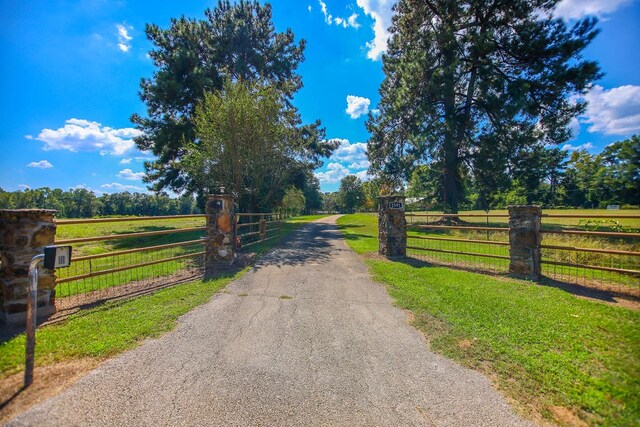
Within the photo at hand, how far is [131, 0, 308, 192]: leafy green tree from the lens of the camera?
17.8 m

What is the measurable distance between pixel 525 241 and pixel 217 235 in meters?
7.56

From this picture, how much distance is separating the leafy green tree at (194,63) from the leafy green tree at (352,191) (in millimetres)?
58678

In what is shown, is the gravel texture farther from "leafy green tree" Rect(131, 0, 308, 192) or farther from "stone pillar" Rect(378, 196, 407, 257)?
"leafy green tree" Rect(131, 0, 308, 192)

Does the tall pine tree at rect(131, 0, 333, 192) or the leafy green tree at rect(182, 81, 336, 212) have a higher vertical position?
the tall pine tree at rect(131, 0, 333, 192)

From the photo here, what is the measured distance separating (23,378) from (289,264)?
5599mm

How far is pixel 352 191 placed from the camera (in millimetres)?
78438

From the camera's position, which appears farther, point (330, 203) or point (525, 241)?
point (330, 203)

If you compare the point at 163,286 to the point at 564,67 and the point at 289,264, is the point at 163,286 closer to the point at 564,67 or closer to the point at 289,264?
the point at 289,264

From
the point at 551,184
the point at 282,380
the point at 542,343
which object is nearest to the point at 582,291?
the point at 542,343

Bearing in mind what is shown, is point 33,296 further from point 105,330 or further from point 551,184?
point 551,184

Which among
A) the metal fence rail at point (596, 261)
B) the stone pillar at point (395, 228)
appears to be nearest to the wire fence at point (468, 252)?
the stone pillar at point (395, 228)

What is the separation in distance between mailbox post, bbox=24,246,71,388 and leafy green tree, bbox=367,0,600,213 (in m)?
17.7

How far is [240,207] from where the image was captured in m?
14.0

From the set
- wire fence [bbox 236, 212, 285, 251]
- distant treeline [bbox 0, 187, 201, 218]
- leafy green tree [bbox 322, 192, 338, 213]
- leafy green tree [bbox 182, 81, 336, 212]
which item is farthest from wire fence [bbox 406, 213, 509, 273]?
leafy green tree [bbox 322, 192, 338, 213]
